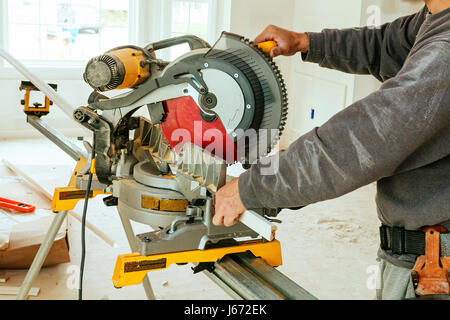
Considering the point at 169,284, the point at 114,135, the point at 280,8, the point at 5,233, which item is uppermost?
the point at 280,8

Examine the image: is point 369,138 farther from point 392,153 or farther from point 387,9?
point 387,9

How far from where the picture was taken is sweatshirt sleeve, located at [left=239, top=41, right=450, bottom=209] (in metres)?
1.00

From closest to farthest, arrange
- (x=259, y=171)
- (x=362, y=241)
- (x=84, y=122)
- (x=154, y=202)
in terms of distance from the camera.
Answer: (x=259, y=171), (x=154, y=202), (x=84, y=122), (x=362, y=241)

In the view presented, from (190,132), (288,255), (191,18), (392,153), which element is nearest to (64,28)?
(191,18)

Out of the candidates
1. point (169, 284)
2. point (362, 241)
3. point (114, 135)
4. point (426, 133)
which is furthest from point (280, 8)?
point (426, 133)

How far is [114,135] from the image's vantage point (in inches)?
58.3

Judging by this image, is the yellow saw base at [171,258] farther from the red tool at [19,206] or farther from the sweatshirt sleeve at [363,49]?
the red tool at [19,206]

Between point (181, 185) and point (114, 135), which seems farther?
point (114, 135)

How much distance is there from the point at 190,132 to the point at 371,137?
0.47 meters

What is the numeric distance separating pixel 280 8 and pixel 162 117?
4270 mm

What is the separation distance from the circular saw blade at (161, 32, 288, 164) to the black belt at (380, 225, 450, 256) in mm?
347

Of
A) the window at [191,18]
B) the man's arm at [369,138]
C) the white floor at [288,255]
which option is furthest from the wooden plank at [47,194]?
the window at [191,18]

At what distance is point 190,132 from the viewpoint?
1345 mm
